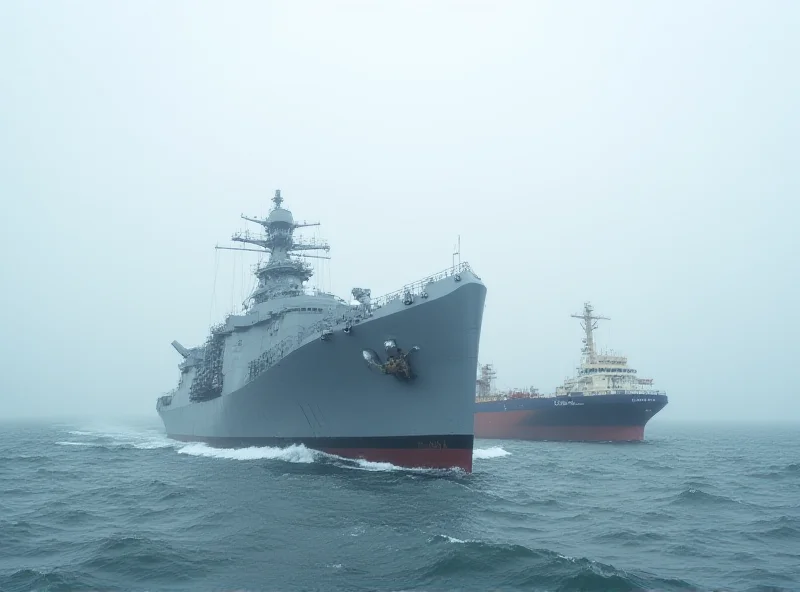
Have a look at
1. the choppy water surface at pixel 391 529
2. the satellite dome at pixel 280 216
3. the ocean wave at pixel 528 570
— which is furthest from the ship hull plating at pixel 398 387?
the satellite dome at pixel 280 216

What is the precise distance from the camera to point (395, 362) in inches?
662

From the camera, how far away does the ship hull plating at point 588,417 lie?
35.2 meters

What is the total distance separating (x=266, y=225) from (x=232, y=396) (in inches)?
423

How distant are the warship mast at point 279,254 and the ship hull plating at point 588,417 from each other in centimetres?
1985

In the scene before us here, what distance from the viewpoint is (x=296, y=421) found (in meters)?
20.6

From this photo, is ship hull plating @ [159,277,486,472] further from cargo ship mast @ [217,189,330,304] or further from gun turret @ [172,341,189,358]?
gun turret @ [172,341,189,358]

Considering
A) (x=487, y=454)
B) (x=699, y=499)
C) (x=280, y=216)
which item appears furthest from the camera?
(x=280, y=216)

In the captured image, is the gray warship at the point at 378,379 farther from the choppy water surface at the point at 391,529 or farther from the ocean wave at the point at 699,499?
the ocean wave at the point at 699,499

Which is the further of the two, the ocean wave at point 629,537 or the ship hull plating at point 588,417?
the ship hull plating at point 588,417

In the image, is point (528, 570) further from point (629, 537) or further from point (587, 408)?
point (587, 408)

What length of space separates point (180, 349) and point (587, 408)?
1162 inches

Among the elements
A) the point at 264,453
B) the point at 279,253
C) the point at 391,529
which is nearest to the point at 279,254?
the point at 279,253

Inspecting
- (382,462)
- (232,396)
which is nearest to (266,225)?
(232,396)

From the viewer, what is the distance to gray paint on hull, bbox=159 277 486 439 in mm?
16859
